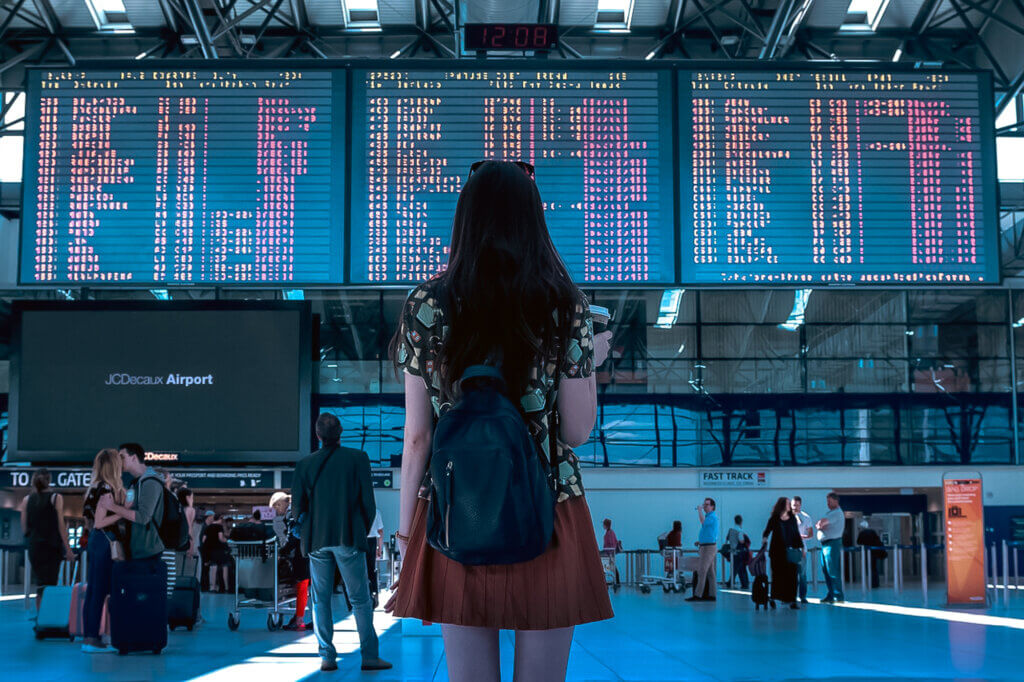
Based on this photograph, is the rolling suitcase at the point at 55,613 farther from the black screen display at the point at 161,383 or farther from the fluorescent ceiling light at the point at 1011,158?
the fluorescent ceiling light at the point at 1011,158

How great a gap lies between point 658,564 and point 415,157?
17416 mm

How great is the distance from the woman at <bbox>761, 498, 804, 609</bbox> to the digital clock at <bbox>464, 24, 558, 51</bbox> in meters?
6.43

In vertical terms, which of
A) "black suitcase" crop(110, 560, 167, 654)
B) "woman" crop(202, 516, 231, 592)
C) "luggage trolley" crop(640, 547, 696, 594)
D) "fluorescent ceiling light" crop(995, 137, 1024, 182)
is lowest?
"luggage trolley" crop(640, 547, 696, 594)

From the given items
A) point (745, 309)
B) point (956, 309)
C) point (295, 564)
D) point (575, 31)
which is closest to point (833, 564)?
point (295, 564)

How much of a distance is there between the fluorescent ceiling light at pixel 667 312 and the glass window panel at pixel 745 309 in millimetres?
742

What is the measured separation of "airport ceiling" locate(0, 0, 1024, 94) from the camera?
21.7 meters

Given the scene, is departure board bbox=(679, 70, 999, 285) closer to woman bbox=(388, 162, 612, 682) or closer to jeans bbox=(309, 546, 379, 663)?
Answer: jeans bbox=(309, 546, 379, 663)

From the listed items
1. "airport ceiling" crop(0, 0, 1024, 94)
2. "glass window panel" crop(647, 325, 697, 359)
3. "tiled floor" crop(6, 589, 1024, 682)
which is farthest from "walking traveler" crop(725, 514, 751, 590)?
"airport ceiling" crop(0, 0, 1024, 94)

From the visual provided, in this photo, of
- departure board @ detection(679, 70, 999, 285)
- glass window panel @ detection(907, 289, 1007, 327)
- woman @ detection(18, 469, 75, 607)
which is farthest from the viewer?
glass window panel @ detection(907, 289, 1007, 327)

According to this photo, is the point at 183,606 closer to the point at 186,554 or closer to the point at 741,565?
the point at 186,554

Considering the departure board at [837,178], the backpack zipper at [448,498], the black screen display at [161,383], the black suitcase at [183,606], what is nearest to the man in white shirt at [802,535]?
the departure board at [837,178]

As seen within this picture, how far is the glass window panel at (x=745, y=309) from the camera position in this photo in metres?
29.4

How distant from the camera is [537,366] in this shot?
6.73 feet

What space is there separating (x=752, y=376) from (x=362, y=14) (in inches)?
538
